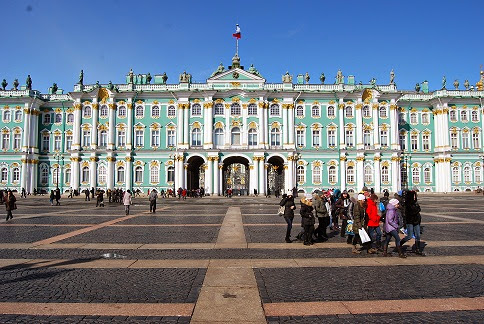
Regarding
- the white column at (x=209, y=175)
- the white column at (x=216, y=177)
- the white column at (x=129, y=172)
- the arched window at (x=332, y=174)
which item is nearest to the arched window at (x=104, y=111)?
the white column at (x=129, y=172)

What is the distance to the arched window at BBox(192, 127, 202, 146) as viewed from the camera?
170ft

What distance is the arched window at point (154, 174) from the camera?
171 ft

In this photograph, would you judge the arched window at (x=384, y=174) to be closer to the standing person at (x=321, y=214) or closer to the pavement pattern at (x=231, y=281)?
the pavement pattern at (x=231, y=281)

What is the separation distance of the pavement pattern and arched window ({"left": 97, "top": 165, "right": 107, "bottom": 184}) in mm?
41470

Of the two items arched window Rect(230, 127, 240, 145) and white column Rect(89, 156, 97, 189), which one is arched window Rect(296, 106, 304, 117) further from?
white column Rect(89, 156, 97, 189)

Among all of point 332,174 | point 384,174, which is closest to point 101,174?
point 332,174

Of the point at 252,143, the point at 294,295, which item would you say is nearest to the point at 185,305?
the point at 294,295

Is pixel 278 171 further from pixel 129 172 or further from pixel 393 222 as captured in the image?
pixel 393 222

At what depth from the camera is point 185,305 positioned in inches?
233

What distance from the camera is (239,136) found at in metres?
51.7

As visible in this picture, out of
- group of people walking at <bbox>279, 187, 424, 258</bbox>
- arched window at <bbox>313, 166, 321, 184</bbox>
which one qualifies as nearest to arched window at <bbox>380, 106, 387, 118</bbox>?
arched window at <bbox>313, 166, 321, 184</bbox>

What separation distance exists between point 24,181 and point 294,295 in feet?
187

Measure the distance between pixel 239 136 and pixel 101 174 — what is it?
21.2m

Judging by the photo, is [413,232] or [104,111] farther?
[104,111]
